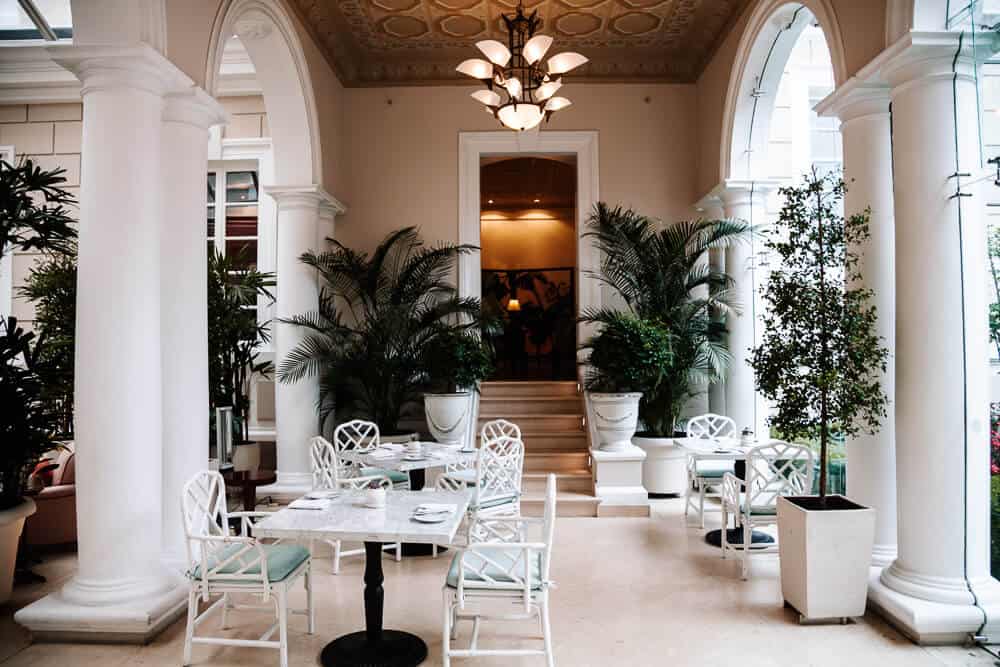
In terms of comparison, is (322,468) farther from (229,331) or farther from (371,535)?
(229,331)

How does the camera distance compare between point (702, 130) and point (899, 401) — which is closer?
point (899, 401)

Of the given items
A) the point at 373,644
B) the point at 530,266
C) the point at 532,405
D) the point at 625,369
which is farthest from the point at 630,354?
the point at 530,266

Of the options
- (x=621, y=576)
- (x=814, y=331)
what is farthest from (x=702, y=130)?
(x=621, y=576)

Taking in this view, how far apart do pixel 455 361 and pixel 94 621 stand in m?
4.28

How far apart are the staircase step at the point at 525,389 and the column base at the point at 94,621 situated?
576cm

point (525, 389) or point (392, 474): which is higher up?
point (525, 389)

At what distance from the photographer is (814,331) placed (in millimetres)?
4367

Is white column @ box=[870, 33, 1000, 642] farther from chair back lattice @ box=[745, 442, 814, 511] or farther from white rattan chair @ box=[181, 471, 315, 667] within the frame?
white rattan chair @ box=[181, 471, 315, 667]

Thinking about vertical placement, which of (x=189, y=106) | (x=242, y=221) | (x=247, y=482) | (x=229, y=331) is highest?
(x=242, y=221)

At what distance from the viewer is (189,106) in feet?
14.8

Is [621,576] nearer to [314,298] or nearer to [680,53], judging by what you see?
[314,298]

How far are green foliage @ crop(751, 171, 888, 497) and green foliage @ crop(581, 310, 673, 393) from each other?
8.91 ft

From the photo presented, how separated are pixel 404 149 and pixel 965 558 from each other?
7.38 metres

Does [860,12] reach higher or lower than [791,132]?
lower
